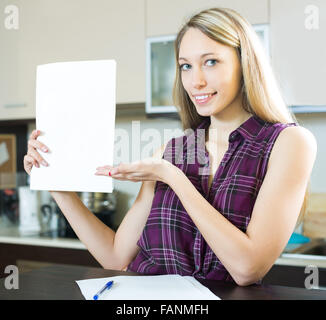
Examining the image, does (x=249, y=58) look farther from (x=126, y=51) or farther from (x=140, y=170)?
(x=126, y=51)

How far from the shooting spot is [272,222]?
955 millimetres

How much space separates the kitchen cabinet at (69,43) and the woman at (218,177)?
1.13 meters

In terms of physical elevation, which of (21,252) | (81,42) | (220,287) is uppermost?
(81,42)

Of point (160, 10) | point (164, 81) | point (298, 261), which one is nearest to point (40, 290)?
point (298, 261)

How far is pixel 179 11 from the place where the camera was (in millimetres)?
2225

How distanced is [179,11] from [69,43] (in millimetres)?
638

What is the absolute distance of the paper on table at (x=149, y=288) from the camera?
742mm

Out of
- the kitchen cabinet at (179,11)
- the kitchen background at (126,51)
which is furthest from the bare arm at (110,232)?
the kitchen cabinet at (179,11)

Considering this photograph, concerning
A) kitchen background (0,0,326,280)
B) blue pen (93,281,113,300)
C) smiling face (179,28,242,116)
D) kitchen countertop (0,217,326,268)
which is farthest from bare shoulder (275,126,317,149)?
kitchen countertop (0,217,326,268)

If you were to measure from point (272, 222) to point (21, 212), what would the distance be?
2.07 m

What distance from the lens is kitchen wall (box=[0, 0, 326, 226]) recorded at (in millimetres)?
2057

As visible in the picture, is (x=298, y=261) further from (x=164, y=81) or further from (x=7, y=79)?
(x=7, y=79)

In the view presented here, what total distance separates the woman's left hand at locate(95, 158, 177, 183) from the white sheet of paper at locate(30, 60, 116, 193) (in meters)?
0.02

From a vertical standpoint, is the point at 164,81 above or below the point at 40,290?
above
